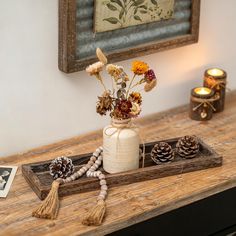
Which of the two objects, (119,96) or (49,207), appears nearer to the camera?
(49,207)

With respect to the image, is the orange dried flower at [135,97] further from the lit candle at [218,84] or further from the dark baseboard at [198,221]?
the lit candle at [218,84]

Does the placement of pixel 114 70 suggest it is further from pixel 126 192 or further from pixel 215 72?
pixel 215 72

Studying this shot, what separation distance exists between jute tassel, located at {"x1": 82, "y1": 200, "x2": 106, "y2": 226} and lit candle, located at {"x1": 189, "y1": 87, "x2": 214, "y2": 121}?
67cm

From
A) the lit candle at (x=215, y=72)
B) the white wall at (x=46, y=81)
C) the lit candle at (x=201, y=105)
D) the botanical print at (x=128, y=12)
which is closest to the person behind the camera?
the white wall at (x=46, y=81)

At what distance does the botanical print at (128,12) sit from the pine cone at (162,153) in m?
0.39

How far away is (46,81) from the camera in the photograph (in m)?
1.91

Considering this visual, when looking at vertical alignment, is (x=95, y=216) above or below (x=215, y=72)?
below

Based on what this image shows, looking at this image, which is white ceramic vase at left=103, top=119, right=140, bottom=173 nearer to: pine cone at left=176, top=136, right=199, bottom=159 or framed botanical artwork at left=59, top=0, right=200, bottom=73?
pine cone at left=176, top=136, right=199, bottom=159

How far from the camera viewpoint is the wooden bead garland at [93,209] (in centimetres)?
157

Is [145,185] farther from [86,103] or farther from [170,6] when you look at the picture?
[170,6]

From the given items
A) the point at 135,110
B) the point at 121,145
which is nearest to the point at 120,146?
the point at 121,145

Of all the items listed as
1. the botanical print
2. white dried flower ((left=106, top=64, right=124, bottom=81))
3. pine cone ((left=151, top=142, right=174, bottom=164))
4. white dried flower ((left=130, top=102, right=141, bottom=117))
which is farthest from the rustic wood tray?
the botanical print

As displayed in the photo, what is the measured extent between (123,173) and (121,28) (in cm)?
48

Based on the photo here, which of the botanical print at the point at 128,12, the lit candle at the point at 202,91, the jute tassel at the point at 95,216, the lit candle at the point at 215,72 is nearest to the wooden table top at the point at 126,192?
the jute tassel at the point at 95,216
